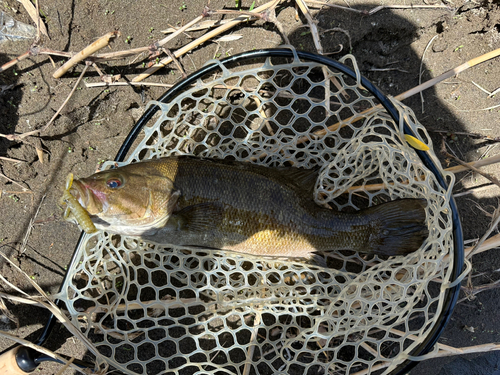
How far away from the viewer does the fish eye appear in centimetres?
223

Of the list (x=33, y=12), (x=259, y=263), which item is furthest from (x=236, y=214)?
(x=33, y=12)

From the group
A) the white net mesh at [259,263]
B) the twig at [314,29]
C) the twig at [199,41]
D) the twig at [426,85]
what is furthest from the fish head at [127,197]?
the twig at [314,29]

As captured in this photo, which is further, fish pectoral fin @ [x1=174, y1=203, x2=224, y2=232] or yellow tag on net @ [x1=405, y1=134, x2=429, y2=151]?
fish pectoral fin @ [x1=174, y1=203, x2=224, y2=232]

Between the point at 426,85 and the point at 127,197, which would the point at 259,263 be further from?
the point at 426,85

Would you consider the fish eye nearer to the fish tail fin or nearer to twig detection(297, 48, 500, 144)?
twig detection(297, 48, 500, 144)

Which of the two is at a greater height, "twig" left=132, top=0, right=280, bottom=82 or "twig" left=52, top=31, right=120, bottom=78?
"twig" left=52, top=31, right=120, bottom=78

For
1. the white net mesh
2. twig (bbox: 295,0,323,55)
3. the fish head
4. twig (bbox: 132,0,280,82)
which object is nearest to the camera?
the fish head

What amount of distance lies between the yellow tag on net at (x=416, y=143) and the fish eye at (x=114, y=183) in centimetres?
200

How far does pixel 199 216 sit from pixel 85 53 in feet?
5.99

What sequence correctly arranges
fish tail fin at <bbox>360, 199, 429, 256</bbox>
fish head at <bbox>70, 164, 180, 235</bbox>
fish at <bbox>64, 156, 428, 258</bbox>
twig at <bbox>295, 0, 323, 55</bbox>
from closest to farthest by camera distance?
fish head at <bbox>70, 164, 180, 235</bbox> < fish at <bbox>64, 156, 428, 258</bbox> < fish tail fin at <bbox>360, 199, 429, 256</bbox> < twig at <bbox>295, 0, 323, 55</bbox>

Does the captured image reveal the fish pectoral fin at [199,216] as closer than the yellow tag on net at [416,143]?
No

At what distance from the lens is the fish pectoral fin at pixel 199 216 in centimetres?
237

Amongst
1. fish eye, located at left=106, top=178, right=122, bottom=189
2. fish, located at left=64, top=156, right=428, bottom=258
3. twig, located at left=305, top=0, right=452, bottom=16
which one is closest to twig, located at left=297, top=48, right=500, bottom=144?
twig, located at left=305, top=0, right=452, bottom=16

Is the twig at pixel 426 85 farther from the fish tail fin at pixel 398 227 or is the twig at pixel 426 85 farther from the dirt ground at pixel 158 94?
the fish tail fin at pixel 398 227
